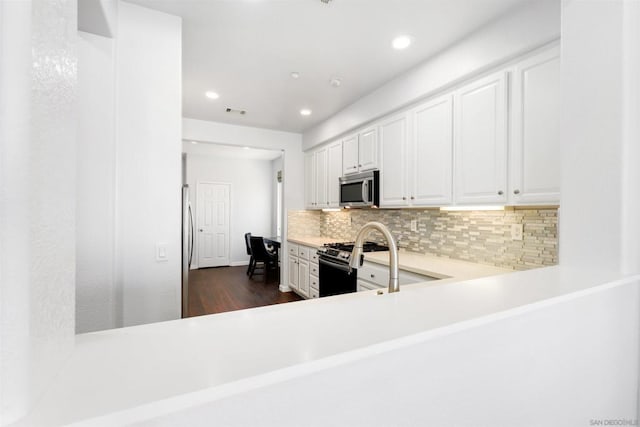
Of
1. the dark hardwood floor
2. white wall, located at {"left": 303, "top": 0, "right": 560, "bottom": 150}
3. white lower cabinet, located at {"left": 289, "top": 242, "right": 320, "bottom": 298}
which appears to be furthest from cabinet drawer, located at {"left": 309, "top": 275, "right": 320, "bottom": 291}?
white wall, located at {"left": 303, "top": 0, "right": 560, "bottom": 150}

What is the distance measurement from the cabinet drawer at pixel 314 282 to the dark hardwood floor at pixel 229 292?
0.57 m

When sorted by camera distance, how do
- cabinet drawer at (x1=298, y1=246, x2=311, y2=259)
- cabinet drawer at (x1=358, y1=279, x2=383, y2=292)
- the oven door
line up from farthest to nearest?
cabinet drawer at (x1=298, y1=246, x2=311, y2=259), the oven door, cabinet drawer at (x1=358, y1=279, x2=383, y2=292)

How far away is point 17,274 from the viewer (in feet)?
1.14

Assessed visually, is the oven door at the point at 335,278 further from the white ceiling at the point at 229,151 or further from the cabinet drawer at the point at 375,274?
the white ceiling at the point at 229,151

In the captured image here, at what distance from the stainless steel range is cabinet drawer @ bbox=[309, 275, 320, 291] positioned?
25 cm

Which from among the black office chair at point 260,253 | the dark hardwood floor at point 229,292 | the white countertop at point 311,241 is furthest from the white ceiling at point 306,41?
the black office chair at point 260,253

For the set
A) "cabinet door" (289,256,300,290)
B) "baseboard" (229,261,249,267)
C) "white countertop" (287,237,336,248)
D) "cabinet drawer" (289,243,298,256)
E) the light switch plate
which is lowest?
"baseboard" (229,261,249,267)

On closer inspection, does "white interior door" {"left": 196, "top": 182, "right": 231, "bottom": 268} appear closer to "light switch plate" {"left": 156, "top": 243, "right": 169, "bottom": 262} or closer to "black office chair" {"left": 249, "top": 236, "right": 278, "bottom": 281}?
"black office chair" {"left": 249, "top": 236, "right": 278, "bottom": 281}

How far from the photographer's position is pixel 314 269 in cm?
403

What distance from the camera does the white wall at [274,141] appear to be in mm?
4266

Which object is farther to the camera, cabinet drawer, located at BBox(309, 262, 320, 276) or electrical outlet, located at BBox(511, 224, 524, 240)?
cabinet drawer, located at BBox(309, 262, 320, 276)

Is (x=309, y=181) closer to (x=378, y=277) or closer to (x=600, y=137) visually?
(x=378, y=277)

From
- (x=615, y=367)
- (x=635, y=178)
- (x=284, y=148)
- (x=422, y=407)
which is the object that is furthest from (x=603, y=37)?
(x=284, y=148)

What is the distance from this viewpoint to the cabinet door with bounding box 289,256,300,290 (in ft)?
15.1
